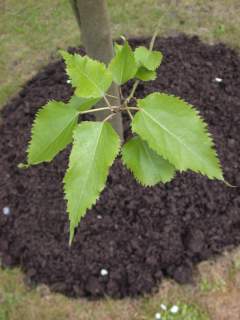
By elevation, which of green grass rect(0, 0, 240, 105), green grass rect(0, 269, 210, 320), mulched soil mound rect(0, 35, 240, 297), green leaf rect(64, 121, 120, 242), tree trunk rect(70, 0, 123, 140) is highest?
green leaf rect(64, 121, 120, 242)

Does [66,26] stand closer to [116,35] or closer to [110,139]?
[116,35]

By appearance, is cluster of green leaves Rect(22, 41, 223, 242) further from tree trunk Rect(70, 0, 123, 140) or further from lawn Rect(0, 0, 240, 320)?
lawn Rect(0, 0, 240, 320)

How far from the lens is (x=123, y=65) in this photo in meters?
1.19

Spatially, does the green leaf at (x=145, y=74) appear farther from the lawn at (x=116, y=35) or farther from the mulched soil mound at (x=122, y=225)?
the mulched soil mound at (x=122, y=225)

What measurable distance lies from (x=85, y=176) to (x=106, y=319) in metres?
1.82

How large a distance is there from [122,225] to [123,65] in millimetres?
1692

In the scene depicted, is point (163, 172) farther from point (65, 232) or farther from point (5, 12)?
point (5, 12)

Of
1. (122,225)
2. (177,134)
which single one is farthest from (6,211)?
(177,134)

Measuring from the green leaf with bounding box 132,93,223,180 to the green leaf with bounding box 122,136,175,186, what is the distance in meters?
0.11

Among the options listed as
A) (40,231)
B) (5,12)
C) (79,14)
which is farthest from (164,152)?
(5,12)

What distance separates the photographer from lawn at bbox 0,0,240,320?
2.61m

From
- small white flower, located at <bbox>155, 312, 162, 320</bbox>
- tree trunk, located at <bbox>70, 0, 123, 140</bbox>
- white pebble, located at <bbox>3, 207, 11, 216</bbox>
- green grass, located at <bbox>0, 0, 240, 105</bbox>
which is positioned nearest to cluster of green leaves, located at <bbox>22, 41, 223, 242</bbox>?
tree trunk, located at <bbox>70, 0, 123, 140</bbox>

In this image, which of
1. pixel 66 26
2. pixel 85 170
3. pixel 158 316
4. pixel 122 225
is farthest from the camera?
pixel 66 26

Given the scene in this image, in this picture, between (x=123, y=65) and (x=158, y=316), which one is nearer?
(x=123, y=65)
